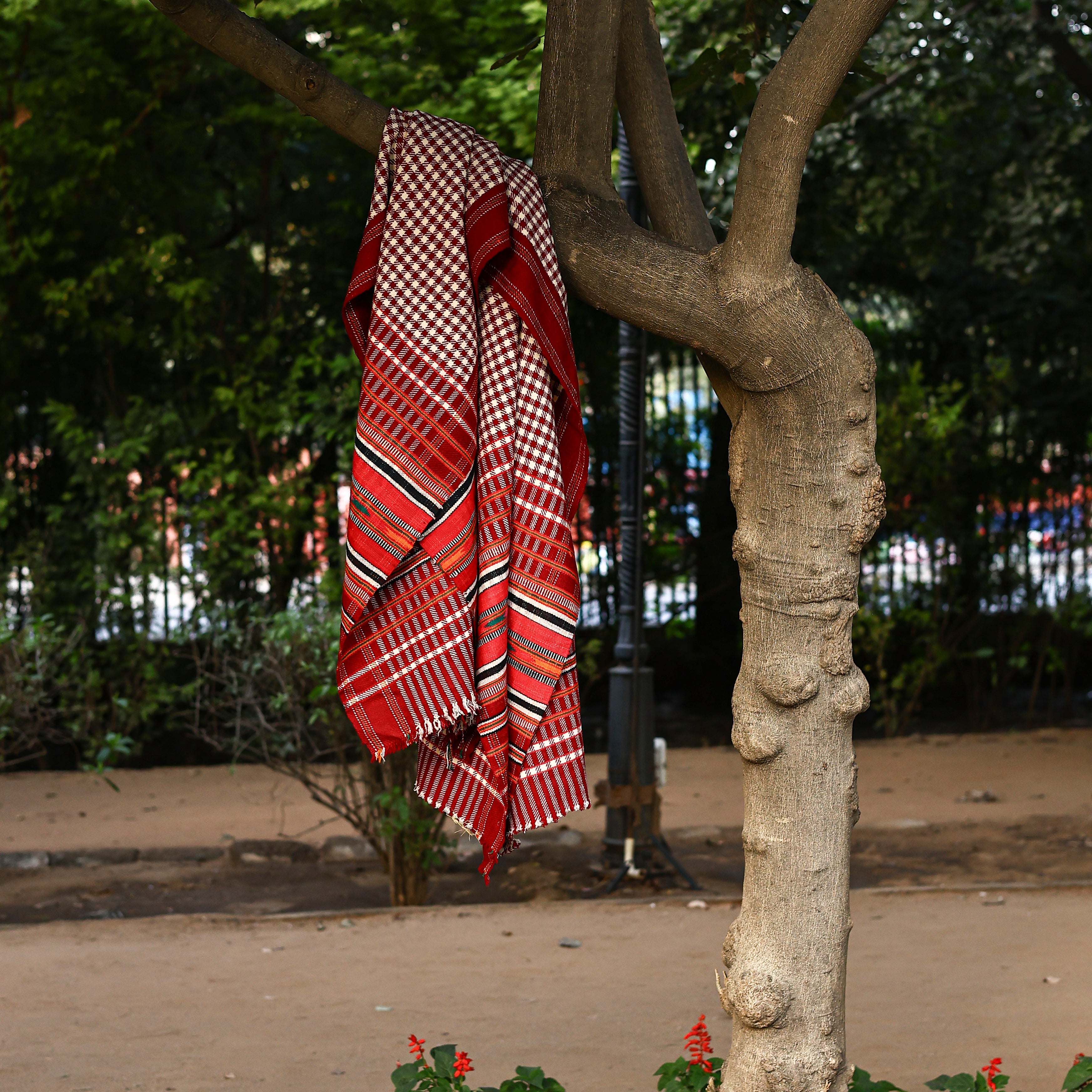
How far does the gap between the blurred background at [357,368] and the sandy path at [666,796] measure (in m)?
0.43

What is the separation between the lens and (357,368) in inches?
335

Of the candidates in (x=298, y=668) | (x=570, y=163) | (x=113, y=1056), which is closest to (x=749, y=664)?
(x=570, y=163)

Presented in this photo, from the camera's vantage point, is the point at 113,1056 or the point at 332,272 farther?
the point at 332,272

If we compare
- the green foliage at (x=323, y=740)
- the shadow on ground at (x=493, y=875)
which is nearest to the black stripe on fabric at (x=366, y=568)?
the green foliage at (x=323, y=740)

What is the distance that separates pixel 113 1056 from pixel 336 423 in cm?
522

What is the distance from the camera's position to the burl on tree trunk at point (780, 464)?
2.39 metres

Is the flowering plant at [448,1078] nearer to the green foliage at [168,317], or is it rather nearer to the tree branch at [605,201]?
the tree branch at [605,201]

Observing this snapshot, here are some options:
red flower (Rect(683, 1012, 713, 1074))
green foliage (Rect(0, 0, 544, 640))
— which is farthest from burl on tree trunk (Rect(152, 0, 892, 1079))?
green foliage (Rect(0, 0, 544, 640))

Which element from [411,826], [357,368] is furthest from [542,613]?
[357,368]

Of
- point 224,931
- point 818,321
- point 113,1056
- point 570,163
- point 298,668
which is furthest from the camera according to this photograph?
point 298,668

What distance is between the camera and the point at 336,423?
27.8 feet

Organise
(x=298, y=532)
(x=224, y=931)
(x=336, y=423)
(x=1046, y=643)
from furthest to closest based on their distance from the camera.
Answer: (x=1046, y=643)
(x=298, y=532)
(x=336, y=423)
(x=224, y=931)

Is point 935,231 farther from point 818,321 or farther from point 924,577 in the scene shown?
point 818,321

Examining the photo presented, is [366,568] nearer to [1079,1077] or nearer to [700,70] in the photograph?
[700,70]
